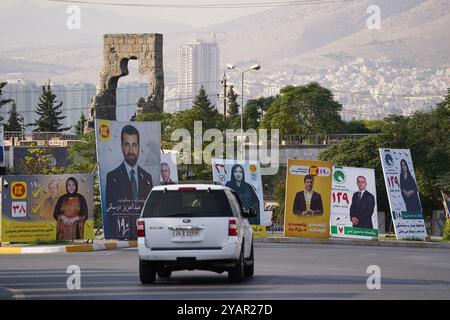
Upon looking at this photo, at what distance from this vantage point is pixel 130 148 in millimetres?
40312

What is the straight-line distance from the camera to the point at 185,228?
2248 centimetres

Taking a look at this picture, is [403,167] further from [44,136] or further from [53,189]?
[44,136]

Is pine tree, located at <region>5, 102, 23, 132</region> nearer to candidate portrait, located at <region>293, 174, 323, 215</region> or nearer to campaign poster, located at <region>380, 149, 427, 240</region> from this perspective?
campaign poster, located at <region>380, 149, 427, 240</region>

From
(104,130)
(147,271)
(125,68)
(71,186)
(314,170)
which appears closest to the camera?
(147,271)

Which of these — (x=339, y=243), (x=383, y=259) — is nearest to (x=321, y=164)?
(x=339, y=243)

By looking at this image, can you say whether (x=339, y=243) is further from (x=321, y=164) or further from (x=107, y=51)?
(x=107, y=51)

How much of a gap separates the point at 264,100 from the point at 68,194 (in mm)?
141378

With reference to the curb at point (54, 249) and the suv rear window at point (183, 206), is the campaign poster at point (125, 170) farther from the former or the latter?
the suv rear window at point (183, 206)

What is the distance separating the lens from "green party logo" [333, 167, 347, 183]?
46.5 metres

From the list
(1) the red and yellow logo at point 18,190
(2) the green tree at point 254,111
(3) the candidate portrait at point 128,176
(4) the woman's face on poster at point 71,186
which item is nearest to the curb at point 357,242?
(3) the candidate portrait at point 128,176

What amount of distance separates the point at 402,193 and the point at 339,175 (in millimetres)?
3155

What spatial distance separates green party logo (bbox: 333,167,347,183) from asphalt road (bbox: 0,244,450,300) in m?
12.0

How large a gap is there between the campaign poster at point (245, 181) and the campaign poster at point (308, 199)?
1258mm

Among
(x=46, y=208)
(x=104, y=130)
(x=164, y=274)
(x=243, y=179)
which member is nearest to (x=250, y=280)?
(x=164, y=274)
